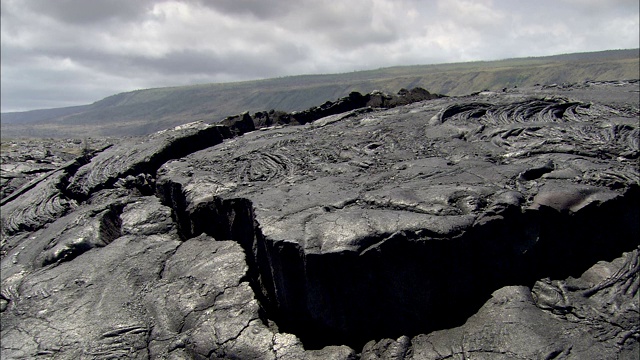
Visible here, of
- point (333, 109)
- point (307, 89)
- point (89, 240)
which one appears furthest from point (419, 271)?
point (307, 89)

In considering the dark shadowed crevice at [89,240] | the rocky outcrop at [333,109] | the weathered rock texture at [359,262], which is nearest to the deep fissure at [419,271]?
the weathered rock texture at [359,262]

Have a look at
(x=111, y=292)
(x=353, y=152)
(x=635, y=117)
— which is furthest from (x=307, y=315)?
(x=635, y=117)

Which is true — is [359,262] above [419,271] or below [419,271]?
above

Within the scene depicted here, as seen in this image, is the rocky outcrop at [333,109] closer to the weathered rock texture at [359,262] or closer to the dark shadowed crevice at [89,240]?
the weathered rock texture at [359,262]

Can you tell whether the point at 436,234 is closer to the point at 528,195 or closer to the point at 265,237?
the point at 528,195

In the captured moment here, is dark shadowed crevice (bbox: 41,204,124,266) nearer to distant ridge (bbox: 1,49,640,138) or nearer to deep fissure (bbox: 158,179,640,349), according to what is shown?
deep fissure (bbox: 158,179,640,349)

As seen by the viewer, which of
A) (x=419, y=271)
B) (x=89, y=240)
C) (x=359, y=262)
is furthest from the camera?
(x=89, y=240)

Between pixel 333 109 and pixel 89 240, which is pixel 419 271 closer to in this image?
pixel 89 240
